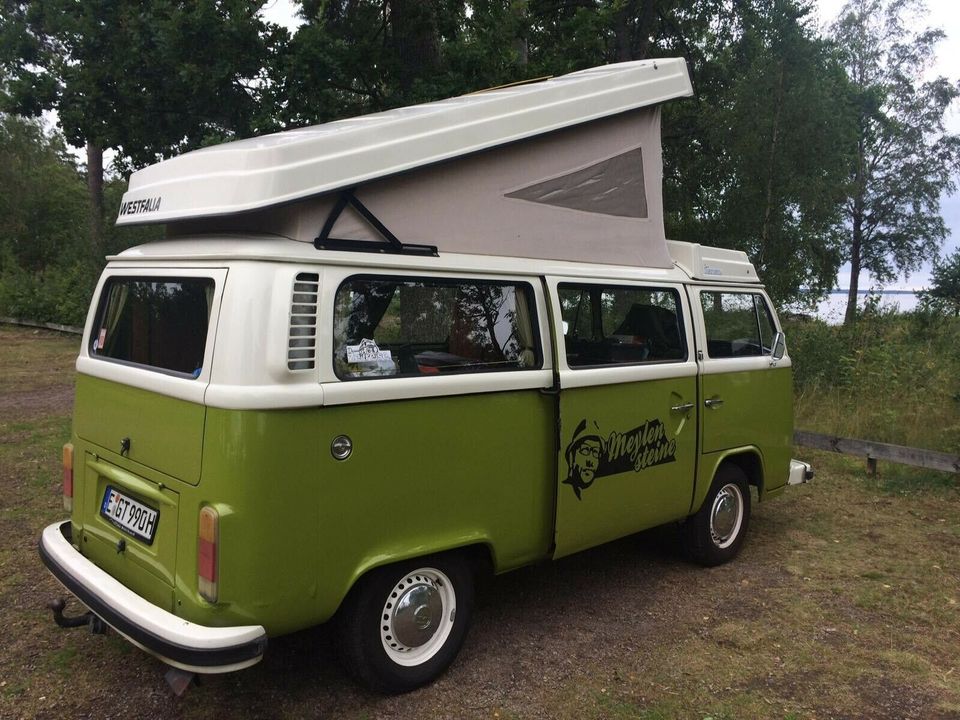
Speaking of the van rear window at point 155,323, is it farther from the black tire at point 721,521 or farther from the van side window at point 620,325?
the black tire at point 721,521

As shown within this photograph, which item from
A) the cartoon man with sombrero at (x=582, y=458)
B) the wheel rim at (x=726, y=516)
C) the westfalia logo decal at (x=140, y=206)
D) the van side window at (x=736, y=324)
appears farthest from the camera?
the wheel rim at (x=726, y=516)

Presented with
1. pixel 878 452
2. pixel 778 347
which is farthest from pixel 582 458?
pixel 878 452

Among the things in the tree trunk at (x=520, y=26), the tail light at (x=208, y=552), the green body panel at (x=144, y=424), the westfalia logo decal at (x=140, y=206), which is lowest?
the tail light at (x=208, y=552)

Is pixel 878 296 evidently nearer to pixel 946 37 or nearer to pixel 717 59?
pixel 717 59

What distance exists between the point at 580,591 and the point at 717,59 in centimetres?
1263

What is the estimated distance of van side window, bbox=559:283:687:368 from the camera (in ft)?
13.6

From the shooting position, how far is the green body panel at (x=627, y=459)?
402cm

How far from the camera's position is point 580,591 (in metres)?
4.82

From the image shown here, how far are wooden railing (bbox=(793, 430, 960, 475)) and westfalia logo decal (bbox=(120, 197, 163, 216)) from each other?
7.09 meters

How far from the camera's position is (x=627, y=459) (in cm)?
433

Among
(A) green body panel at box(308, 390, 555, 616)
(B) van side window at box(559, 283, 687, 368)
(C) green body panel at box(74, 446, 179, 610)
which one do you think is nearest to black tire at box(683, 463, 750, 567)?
(B) van side window at box(559, 283, 687, 368)

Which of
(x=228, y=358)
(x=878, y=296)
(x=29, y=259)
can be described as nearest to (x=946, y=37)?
(x=878, y=296)

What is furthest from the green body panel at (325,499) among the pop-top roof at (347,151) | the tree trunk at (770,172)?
the tree trunk at (770,172)

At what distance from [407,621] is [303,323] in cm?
152
